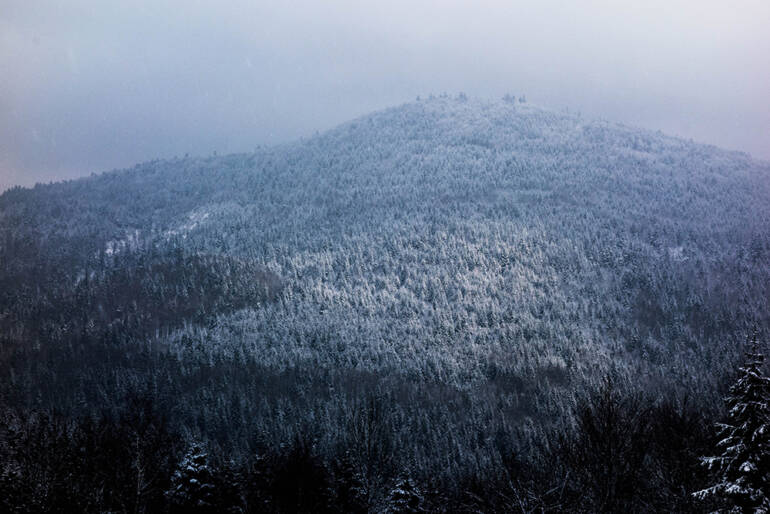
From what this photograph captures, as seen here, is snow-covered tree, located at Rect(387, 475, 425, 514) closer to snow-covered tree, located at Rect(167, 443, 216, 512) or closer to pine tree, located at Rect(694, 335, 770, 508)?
snow-covered tree, located at Rect(167, 443, 216, 512)

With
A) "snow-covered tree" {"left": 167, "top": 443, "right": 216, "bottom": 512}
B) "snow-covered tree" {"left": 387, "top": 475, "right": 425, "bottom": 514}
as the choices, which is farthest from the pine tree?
"snow-covered tree" {"left": 167, "top": 443, "right": 216, "bottom": 512}

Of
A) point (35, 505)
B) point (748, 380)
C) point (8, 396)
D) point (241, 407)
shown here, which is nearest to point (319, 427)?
point (241, 407)

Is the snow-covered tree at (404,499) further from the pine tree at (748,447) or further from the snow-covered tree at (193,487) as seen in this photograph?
the pine tree at (748,447)

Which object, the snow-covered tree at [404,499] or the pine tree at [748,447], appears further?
the snow-covered tree at [404,499]

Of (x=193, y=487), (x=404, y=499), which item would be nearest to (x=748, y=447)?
(x=404, y=499)

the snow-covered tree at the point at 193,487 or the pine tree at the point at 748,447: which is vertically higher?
the pine tree at the point at 748,447

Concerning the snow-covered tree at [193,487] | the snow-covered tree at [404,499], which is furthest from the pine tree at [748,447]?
the snow-covered tree at [193,487]

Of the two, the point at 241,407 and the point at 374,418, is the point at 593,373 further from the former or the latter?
the point at 374,418
